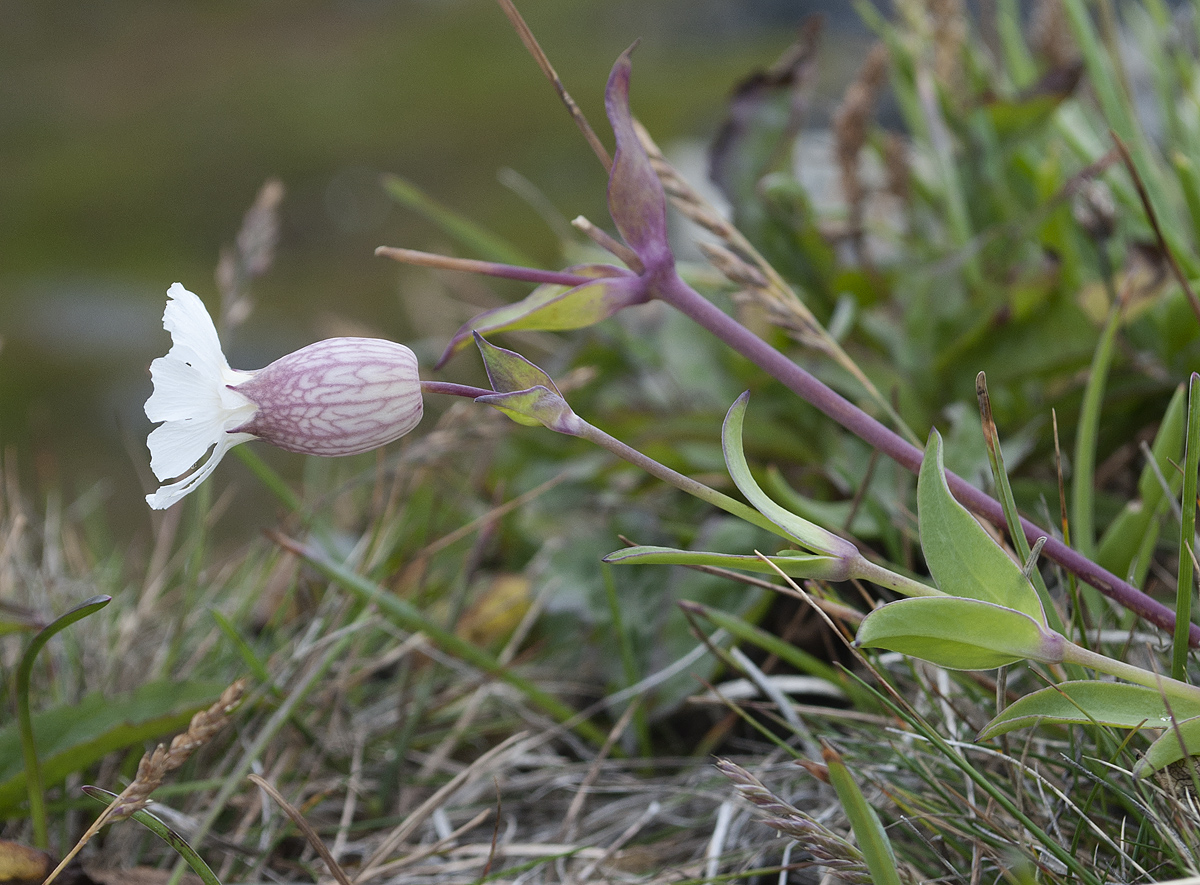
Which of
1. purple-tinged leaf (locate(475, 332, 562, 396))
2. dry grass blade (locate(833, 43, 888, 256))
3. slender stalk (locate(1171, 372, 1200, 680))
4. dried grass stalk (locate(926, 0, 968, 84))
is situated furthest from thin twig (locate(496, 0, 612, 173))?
dried grass stalk (locate(926, 0, 968, 84))

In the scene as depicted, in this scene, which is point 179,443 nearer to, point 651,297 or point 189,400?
point 189,400

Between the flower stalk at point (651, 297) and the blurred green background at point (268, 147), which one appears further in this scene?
the blurred green background at point (268, 147)

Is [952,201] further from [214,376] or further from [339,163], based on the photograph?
[339,163]

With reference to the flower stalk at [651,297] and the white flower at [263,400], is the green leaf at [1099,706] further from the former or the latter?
the white flower at [263,400]

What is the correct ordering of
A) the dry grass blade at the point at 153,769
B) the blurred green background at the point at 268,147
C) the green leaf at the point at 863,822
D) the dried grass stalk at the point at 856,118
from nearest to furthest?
the green leaf at the point at 863,822 → the dry grass blade at the point at 153,769 → the dried grass stalk at the point at 856,118 → the blurred green background at the point at 268,147

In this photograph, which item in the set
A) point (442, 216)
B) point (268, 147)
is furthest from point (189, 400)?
point (268, 147)

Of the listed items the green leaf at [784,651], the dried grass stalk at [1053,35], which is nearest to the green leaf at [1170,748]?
the green leaf at [784,651]

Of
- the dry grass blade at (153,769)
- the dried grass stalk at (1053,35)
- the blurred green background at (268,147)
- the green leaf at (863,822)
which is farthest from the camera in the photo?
the blurred green background at (268,147)

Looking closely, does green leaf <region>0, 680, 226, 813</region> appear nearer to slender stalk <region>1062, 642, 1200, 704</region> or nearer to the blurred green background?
slender stalk <region>1062, 642, 1200, 704</region>
